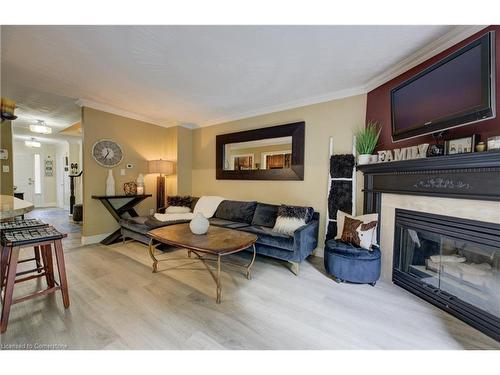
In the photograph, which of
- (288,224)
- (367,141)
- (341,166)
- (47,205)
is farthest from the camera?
(47,205)

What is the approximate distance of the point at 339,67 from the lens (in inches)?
88.0

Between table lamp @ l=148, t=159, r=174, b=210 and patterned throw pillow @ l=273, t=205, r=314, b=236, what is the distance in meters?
2.62

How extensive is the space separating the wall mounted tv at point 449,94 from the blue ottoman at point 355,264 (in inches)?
51.4

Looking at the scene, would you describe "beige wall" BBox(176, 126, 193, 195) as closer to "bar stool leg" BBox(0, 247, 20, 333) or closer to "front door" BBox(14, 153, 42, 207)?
"bar stool leg" BBox(0, 247, 20, 333)

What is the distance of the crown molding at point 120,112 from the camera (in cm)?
330

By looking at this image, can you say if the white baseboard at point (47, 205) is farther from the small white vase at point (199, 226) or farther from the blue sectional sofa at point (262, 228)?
the small white vase at point (199, 226)

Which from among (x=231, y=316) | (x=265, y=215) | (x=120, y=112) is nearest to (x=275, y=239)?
(x=265, y=215)

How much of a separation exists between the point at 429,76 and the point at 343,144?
116 cm

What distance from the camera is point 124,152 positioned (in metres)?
3.88

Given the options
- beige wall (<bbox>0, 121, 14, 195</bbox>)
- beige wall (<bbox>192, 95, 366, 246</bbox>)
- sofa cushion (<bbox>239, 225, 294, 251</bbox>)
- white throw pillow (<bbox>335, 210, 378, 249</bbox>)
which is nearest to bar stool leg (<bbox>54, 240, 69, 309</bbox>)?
sofa cushion (<bbox>239, 225, 294, 251</bbox>)

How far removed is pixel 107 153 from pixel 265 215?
3.09m

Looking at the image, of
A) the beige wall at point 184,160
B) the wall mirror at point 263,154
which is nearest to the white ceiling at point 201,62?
the wall mirror at point 263,154

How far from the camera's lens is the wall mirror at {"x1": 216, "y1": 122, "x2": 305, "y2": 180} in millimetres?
3238

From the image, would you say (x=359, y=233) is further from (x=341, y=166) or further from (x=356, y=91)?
(x=356, y=91)
